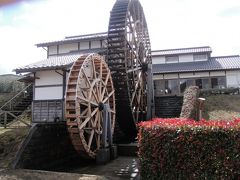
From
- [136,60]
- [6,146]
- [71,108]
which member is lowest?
[6,146]

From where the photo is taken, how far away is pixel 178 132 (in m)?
5.41

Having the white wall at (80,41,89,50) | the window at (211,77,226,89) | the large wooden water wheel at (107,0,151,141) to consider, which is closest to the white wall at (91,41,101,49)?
the white wall at (80,41,89,50)

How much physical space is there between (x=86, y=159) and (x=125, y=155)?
158cm

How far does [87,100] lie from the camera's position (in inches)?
393

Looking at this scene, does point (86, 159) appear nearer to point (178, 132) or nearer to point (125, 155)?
point (125, 155)

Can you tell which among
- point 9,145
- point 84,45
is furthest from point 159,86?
point 9,145

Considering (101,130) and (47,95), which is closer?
(101,130)

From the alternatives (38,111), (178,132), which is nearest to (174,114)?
(38,111)

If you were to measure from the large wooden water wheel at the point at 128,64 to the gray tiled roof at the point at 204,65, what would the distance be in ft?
31.7

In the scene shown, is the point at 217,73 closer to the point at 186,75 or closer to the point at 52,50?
the point at 186,75

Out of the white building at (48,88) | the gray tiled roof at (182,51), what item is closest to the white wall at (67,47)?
the white building at (48,88)

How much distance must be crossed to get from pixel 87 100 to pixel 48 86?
5349 millimetres

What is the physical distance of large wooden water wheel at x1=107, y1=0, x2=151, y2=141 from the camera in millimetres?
12961

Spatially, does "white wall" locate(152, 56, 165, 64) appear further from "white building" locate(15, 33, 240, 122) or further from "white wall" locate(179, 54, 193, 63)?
"white wall" locate(179, 54, 193, 63)
